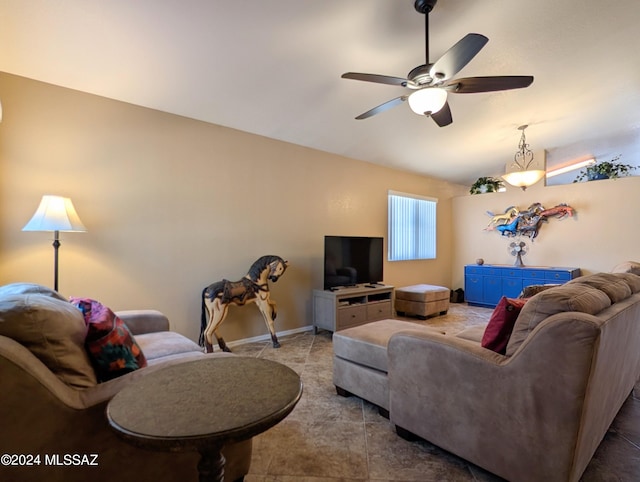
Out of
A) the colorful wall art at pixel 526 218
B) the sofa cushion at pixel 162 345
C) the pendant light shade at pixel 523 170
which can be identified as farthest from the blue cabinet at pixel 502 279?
the sofa cushion at pixel 162 345

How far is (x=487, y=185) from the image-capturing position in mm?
6332

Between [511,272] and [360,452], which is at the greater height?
[511,272]

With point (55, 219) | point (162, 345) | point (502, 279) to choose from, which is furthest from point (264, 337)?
point (502, 279)

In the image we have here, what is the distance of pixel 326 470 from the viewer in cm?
162

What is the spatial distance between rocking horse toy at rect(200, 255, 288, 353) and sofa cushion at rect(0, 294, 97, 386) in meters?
1.89

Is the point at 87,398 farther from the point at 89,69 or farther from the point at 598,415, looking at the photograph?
the point at 89,69

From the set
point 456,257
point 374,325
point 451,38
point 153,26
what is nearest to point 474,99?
point 451,38

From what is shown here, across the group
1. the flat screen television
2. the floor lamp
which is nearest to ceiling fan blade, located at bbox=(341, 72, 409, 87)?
the flat screen television

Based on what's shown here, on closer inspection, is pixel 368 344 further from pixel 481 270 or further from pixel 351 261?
pixel 481 270

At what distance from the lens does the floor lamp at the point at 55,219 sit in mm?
2240

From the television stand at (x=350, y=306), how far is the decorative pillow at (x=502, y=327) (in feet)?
7.48

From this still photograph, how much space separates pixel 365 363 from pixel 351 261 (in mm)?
2161

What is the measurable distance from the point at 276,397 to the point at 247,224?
2.97m

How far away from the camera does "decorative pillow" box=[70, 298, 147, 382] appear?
4.23ft
